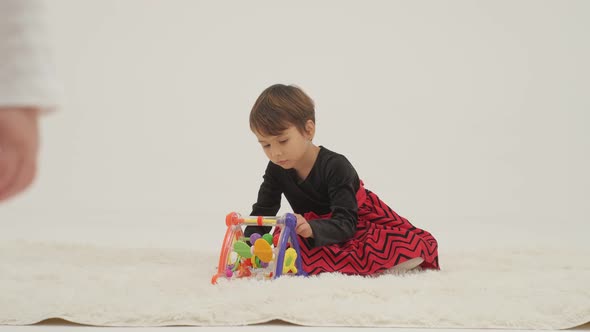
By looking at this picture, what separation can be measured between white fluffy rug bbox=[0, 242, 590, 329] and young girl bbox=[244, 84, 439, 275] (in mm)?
129

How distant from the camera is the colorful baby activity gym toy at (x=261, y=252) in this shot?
197 cm

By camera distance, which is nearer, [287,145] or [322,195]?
[287,145]

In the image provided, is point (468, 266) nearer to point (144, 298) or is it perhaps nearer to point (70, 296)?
point (144, 298)

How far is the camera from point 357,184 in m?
2.34

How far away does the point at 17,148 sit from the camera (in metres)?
0.56

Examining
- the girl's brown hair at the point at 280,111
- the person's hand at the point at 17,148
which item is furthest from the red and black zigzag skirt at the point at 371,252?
the person's hand at the point at 17,148

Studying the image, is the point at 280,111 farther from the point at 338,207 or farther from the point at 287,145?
the point at 338,207

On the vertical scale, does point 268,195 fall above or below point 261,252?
above

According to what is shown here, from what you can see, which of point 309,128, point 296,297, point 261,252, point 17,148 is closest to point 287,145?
point 309,128

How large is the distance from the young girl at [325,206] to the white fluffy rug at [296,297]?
0.13 m

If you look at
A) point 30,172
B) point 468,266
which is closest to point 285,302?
point 468,266

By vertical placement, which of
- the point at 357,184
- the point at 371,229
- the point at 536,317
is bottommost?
the point at 536,317

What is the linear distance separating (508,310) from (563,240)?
5.41 feet

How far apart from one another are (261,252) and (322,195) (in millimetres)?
386
